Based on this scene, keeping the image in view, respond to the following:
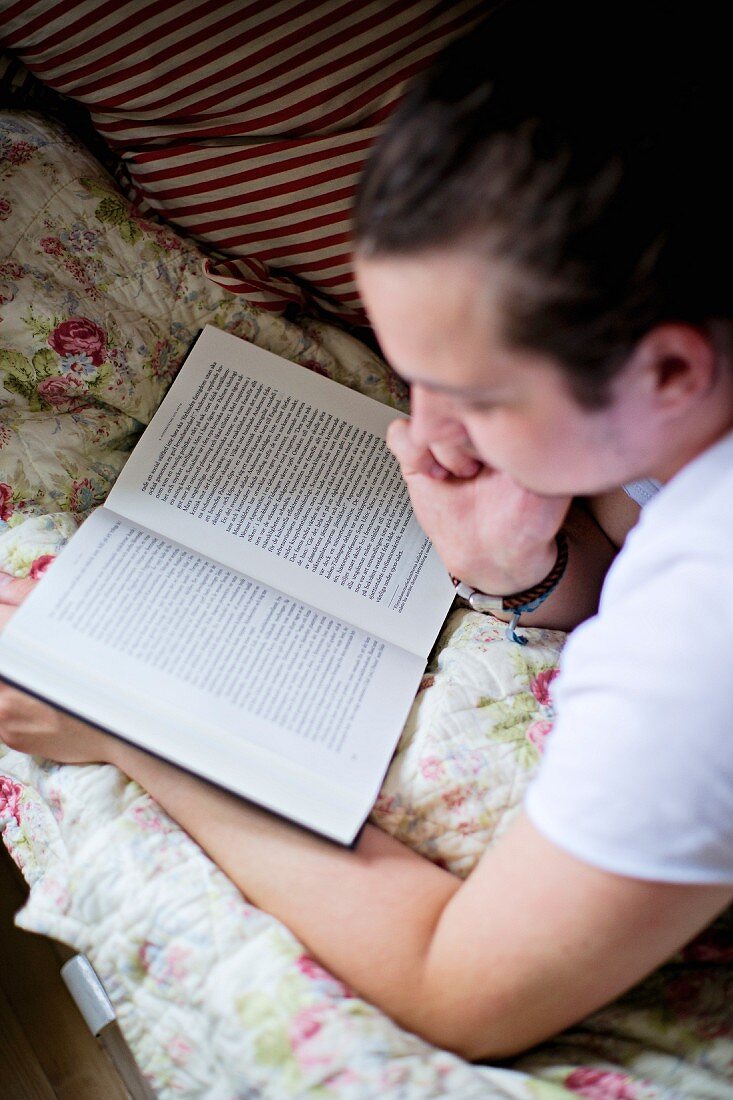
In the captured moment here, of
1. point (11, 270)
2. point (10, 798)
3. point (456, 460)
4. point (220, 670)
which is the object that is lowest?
point (10, 798)

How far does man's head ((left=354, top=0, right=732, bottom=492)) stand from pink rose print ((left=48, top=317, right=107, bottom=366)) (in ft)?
1.73

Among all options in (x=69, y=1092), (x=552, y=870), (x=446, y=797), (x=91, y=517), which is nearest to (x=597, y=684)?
(x=552, y=870)

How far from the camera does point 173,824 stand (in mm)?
755

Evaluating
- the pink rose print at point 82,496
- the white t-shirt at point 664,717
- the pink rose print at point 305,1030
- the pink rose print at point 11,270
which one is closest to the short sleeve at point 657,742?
the white t-shirt at point 664,717

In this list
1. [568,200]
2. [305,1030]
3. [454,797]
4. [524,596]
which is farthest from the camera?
[524,596]

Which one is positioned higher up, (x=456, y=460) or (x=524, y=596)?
(x=456, y=460)

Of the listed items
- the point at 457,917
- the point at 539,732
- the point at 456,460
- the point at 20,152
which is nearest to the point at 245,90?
the point at 20,152

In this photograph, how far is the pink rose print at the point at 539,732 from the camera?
2.53ft

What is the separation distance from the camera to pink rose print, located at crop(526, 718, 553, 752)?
77 cm

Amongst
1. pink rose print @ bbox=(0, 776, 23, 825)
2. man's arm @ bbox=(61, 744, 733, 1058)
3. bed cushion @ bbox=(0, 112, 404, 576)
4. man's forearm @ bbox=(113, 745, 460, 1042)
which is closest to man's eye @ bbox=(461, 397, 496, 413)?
man's arm @ bbox=(61, 744, 733, 1058)

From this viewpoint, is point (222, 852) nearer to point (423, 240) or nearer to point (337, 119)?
point (423, 240)

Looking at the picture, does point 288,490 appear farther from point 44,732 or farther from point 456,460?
point 44,732

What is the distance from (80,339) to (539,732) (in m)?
0.64

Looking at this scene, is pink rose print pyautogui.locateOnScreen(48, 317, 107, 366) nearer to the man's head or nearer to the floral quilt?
the floral quilt
